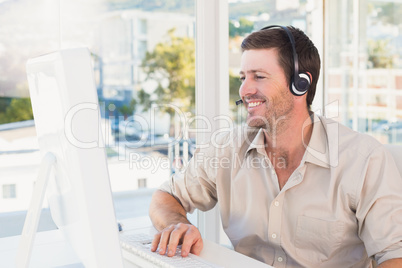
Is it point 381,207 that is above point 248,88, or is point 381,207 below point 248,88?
below

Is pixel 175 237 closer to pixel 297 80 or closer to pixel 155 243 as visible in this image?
pixel 155 243

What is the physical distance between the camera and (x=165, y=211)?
1.43 m

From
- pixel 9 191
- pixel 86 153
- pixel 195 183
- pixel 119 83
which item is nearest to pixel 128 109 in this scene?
pixel 119 83

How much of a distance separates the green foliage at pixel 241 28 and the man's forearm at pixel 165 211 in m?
1.52

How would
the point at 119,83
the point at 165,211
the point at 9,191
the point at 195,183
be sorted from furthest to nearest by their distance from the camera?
the point at 119,83 → the point at 9,191 → the point at 195,183 → the point at 165,211

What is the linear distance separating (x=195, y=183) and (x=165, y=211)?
0.19 m

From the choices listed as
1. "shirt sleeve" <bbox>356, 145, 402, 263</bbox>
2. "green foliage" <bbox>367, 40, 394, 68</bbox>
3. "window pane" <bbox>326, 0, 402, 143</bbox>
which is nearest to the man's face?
"shirt sleeve" <bbox>356, 145, 402, 263</bbox>

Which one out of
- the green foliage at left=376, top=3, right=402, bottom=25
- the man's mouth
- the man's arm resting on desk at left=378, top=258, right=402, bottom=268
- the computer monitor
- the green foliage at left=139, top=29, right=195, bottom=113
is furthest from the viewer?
the green foliage at left=376, top=3, right=402, bottom=25

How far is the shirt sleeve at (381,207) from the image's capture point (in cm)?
120

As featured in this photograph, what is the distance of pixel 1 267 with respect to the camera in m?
1.28

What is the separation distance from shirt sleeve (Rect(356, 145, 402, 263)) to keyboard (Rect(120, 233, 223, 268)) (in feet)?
1.51

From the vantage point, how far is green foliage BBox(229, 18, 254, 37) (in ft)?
9.36

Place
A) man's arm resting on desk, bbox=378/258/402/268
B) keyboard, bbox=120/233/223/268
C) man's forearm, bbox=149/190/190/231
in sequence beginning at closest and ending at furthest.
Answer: keyboard, bbox=120/233/223/268 → man's arm resting on desk, bbox=378/258/402/268 → man's forearm, bbox=149/190/190/231

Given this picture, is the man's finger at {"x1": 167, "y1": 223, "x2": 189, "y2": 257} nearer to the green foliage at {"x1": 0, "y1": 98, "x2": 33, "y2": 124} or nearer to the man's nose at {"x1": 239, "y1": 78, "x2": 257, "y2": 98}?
the man's nose at {"x1": 239, "y1": 78, "x2": 257, "y2": 98}
